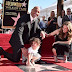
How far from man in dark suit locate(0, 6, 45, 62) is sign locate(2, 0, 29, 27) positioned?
2120 mm

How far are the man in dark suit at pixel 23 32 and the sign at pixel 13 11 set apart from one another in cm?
212

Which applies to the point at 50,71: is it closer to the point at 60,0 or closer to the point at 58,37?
the point at 58,37

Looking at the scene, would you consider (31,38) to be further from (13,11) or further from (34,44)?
(13,11)

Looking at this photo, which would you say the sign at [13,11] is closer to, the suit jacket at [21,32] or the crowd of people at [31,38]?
the crowd of people at [31,38]

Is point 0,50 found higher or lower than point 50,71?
higher

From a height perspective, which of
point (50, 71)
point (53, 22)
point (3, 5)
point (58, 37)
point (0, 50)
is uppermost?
point (3, 5)

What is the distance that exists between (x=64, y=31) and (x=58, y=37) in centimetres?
21

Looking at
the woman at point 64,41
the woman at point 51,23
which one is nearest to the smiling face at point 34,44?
the woman at point 64,41

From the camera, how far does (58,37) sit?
328 cm

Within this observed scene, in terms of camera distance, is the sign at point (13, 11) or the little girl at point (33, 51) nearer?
the little girl at point (33, 51)

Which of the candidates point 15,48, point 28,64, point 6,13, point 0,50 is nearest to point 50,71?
point 28,64

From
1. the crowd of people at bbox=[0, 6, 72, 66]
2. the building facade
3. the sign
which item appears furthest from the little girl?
the building facade

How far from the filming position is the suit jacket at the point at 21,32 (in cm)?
259

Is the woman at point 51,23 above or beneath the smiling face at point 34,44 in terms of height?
above
